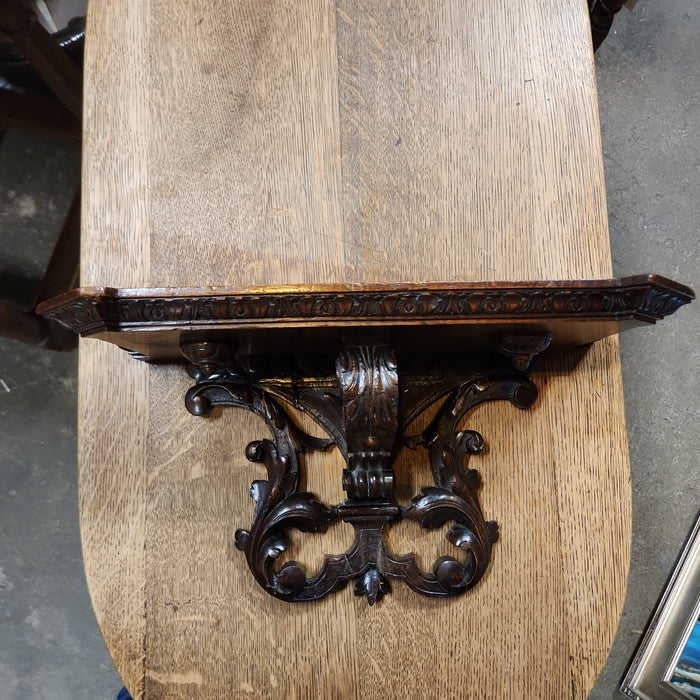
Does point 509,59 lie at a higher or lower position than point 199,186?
higher

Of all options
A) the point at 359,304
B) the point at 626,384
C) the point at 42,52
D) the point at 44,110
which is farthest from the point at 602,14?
the point at 44,110

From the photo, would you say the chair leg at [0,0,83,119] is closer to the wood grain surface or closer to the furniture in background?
the furniture in background

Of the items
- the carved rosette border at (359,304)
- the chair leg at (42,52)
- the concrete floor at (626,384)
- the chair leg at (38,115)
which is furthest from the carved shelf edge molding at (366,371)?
the chair leg at (38,115)

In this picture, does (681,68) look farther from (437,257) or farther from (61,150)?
(61,150)

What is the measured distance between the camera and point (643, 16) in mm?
1252

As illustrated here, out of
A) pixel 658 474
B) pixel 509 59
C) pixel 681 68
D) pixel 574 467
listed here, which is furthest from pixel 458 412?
pixel 681 68

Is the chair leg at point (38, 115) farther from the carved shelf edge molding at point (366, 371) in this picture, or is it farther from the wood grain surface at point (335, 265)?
the carved shelf edge molding at point (366, 371)

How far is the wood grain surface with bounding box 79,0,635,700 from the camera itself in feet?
2.49

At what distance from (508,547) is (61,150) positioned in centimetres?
136

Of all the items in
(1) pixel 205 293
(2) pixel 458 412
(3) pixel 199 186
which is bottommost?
(2) pixel 458 412

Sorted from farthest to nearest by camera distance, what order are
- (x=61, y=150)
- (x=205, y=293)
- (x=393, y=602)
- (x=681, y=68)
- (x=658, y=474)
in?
(x=61, y=150) < (x=681, y=68) < (x=658, y=474) < (x=393, y=602) < (x=205, y=293)

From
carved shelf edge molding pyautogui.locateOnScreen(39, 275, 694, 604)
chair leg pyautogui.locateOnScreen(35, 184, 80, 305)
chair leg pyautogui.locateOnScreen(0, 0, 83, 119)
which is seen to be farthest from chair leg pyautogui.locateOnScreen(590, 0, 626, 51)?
chair leg pyautogui.locateOnScreen(35, 184, 80, 305)

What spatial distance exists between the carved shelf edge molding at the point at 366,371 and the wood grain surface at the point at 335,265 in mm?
27

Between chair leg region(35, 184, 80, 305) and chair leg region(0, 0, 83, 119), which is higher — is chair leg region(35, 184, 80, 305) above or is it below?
below
